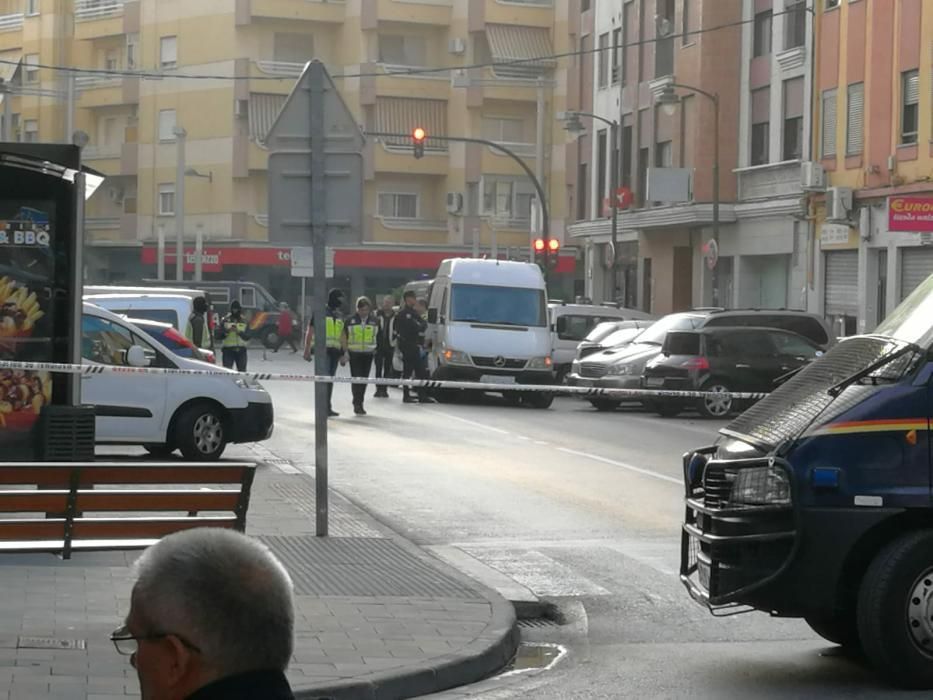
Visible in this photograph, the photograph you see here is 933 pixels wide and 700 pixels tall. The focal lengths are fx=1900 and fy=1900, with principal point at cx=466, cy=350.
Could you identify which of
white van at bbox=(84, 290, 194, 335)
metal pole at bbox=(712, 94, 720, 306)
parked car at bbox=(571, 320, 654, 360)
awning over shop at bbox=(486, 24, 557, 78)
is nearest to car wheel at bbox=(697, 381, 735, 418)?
parked car at bbox=(571, 320, 654, 360)

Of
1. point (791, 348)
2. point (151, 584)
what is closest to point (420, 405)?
point (791, 348)

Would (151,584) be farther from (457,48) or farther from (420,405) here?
(457,48)

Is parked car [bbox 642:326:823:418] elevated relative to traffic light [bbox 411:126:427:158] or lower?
lower

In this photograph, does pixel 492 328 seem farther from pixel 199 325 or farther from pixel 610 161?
pixel 610 161

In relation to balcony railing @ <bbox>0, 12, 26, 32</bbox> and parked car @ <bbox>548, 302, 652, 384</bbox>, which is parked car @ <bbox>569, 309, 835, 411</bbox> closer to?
parked car @ <bbox>548, 302, 652, 384</bbox>

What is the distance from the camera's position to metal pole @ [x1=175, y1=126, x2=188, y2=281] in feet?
227

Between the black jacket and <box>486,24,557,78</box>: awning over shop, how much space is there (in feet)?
239

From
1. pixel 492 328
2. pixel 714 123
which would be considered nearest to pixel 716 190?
pixel 714 123

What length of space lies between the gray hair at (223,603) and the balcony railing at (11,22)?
81018 millimetres

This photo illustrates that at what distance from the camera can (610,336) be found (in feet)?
116

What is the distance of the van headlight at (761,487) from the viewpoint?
27.3ft

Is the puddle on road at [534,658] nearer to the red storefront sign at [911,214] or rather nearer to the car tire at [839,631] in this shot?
the car tire at [839,631]

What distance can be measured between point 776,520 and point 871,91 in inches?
1294

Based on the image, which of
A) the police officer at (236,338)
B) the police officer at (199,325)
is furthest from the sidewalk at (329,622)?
the police officer at (236,338)
